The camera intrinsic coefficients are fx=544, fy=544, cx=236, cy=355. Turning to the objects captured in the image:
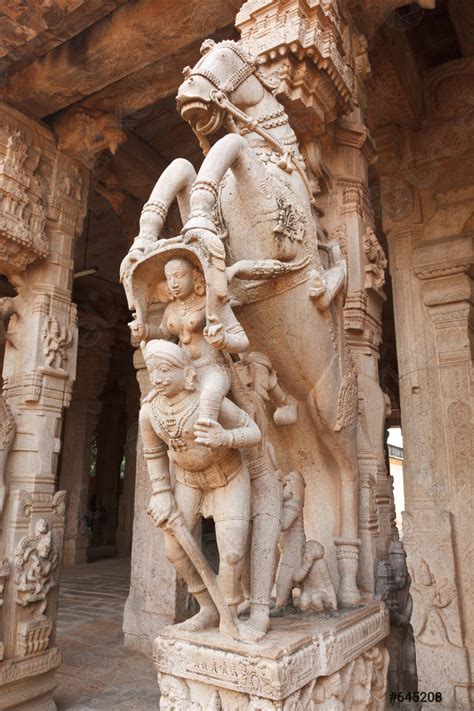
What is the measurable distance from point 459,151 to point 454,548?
4137mm

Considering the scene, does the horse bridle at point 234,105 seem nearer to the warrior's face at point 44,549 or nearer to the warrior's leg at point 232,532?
the warrior's leg at point 232,532

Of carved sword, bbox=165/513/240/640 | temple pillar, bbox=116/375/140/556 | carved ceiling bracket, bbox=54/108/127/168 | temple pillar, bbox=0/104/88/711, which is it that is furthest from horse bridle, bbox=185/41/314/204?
temple pillar, bbox=116/375/140/556

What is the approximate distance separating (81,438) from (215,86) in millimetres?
10112

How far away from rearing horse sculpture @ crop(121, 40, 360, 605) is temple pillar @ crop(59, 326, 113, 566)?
897 cm

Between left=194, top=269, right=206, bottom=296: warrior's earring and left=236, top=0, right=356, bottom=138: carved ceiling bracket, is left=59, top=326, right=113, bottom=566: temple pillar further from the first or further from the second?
left=194, top=269, right=206, bottom=296: warrior's earring

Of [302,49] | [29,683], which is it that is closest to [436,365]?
[302,49]

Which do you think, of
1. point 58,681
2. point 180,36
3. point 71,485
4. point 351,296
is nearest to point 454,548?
point 351,296

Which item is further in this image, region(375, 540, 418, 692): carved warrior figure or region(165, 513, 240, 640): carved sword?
region(375, 540, 418, 692): carved warrior figure

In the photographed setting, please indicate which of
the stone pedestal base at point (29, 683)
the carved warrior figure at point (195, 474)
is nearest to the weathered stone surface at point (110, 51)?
the carved warrior figure at point (195, 474)

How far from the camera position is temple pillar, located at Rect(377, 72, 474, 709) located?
4.92 m

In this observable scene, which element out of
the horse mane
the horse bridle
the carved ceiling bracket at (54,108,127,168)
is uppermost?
the carved ceiling bracket at (54,108,127,168)

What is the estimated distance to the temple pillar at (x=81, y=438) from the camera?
1124cm

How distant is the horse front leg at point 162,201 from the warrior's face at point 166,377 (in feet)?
1.49

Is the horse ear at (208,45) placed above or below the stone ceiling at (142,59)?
below
